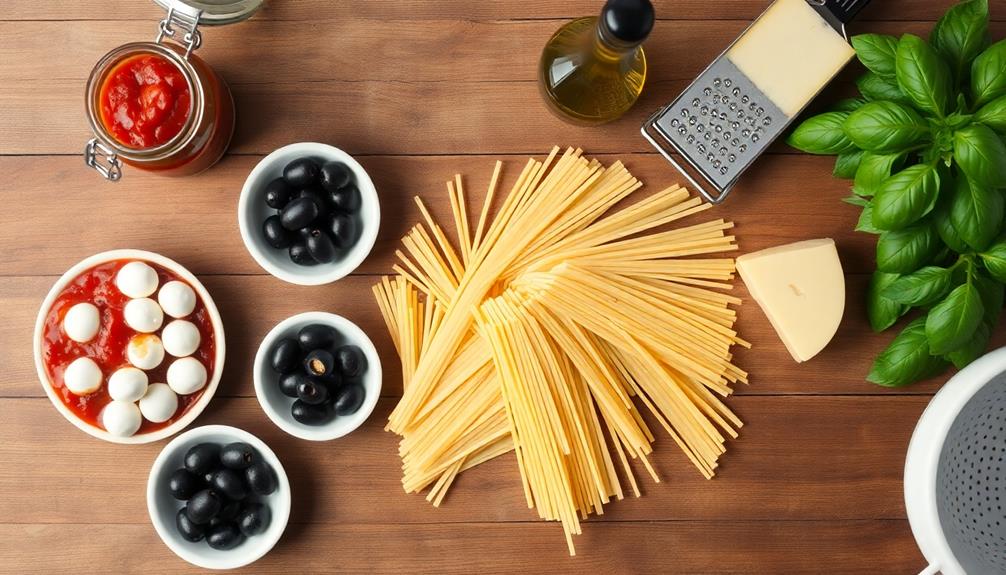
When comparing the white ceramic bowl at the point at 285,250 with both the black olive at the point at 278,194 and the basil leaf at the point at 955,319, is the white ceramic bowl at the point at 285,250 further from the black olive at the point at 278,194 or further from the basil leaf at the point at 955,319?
the basil leaf at the point at 955,319

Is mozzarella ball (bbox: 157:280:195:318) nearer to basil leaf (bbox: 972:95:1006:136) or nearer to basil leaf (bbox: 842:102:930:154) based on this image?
basil leaf (bbox: 842:102:930:154)

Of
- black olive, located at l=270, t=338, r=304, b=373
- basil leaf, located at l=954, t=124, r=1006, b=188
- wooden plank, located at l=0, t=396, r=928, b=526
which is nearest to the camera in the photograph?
basil leaf, located at l=954, t=124, r=1006, b=188

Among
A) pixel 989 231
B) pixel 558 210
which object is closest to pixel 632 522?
pixel 558 210

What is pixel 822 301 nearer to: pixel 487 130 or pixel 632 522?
pixel 632 522

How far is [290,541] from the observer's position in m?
1.24

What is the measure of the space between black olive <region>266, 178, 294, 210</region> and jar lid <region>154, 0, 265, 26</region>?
0.25 meters

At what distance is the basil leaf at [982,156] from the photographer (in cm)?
93

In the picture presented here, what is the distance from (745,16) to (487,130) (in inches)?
18.2

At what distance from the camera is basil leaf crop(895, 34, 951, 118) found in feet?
3.28

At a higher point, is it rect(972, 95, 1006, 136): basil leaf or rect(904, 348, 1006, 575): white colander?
rect(972, 95, 1006, 136): basil leaf

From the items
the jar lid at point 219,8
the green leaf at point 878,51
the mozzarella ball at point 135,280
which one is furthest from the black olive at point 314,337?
the green leaf at point 878,51

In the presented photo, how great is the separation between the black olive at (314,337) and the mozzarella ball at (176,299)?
0.57 ft

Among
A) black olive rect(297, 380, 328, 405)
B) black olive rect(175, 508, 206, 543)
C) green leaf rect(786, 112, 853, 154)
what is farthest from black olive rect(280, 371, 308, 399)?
green leaf rect(786, 112, 853, 154)

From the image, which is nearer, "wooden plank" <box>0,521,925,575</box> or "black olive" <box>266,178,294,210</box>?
"black olive" <box>266,178,294,210</box>
